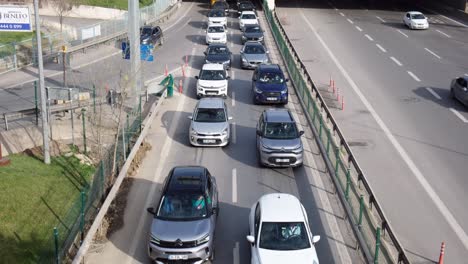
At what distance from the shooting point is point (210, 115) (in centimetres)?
2406

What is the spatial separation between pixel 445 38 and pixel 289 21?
14612 millimetres

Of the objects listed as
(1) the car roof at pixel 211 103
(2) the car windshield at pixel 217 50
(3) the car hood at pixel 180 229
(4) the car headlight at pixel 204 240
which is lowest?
(4) the car headlight at pixel 204 240

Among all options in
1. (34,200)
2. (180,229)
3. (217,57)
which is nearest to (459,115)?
(217,57)

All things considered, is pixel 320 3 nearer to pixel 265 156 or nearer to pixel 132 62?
pixel 132 62

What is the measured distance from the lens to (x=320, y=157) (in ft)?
73.6

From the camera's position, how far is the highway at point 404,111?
18.5m

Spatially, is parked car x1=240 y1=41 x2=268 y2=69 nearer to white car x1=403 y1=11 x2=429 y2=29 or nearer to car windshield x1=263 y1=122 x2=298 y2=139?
car windshield x1=263 y1=122 x2=298 y2=139

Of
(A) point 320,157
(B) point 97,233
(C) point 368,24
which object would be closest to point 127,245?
(B) point 97,233

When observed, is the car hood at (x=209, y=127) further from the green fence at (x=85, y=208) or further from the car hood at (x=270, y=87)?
the car hood at (x=270, y=87)

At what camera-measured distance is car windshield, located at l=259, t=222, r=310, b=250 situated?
557 inches

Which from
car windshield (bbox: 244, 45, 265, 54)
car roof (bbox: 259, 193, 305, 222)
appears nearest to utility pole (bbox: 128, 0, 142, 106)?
car windshield (bbox: 244, 45, 265, 54)

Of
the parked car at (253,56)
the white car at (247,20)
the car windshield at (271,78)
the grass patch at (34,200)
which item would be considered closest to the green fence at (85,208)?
the grass patch at (34,200)

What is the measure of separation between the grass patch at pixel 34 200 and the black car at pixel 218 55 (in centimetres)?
1391

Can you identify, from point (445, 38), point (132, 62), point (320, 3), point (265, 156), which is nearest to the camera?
point (265, 156)
